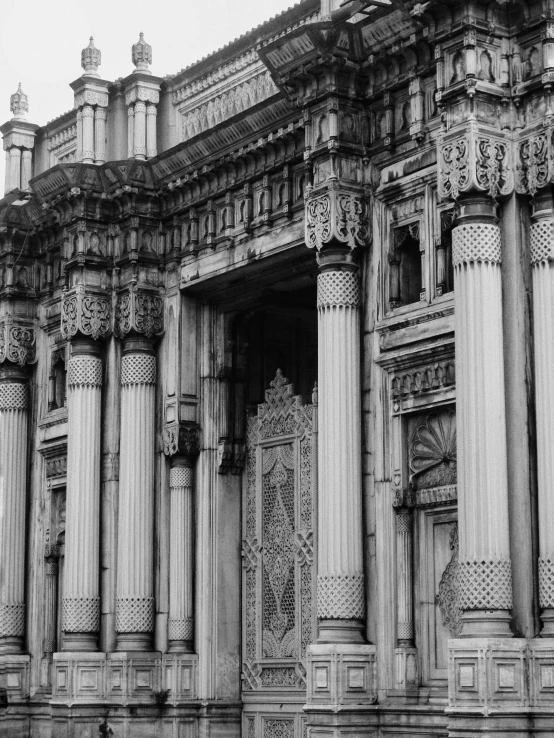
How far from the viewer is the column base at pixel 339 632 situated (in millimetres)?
18797

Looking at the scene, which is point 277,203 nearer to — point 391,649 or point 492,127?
point 492,127

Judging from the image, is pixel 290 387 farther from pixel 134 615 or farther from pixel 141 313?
pixel 134 615

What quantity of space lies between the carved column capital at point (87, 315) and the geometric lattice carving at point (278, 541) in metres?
2.80

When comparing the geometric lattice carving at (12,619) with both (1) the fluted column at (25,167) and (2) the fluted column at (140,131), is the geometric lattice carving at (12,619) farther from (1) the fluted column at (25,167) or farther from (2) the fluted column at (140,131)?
(2) the fluted column at (140,131)

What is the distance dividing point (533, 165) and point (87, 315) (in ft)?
30.7

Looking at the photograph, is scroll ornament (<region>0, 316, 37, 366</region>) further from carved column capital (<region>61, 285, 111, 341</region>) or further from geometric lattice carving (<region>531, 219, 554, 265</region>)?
geometric lattice carving (<region>531, 219, 554, 265</region>)

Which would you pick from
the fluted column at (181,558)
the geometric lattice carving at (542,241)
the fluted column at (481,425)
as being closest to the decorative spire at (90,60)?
the fluted column at (181,558)

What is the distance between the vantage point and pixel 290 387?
2322 cm

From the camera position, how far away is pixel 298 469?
22.8 m

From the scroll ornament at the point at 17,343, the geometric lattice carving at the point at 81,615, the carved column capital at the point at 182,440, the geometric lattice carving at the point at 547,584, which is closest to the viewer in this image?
the geometric lattice carving at the point at 547,584

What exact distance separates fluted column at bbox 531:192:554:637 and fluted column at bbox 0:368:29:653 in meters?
12.1

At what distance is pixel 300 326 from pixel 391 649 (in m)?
7.67

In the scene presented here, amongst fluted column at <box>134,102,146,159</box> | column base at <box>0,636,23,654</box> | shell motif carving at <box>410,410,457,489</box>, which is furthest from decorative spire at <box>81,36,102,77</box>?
shell motif carving at <box>410,410,457,489</box>

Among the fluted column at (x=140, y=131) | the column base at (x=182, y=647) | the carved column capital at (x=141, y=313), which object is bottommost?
the column base at (x=182, y=647)
